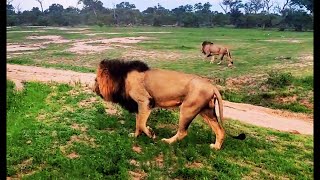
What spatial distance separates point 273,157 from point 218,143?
0.79 metres

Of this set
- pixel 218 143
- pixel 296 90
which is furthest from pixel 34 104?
pixel 296 90

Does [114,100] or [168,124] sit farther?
[168,124]

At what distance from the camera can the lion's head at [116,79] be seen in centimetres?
650

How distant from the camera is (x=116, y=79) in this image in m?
6.50

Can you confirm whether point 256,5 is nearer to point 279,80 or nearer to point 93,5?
point 93,5

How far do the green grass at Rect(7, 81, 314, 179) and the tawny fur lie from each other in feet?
0.90

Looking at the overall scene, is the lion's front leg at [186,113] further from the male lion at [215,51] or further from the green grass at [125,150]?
the male lion at [215,51]

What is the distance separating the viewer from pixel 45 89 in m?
10.1

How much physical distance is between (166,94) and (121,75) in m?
0.78

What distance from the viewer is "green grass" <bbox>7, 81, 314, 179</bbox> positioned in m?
5.01

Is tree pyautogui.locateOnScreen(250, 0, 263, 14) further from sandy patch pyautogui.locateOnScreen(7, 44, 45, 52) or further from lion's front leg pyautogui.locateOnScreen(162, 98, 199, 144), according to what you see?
lion's front leg pyautogui.locateOnScreen(162, 98, 199, 144)

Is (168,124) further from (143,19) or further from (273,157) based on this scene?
(143,19)

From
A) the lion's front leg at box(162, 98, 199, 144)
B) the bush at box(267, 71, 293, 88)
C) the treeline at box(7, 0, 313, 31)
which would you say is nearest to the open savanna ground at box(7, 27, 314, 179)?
the lion's front leg at box(162, 98, 199, 144)

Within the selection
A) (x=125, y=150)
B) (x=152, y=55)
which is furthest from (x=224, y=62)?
(x=125, y=150)
